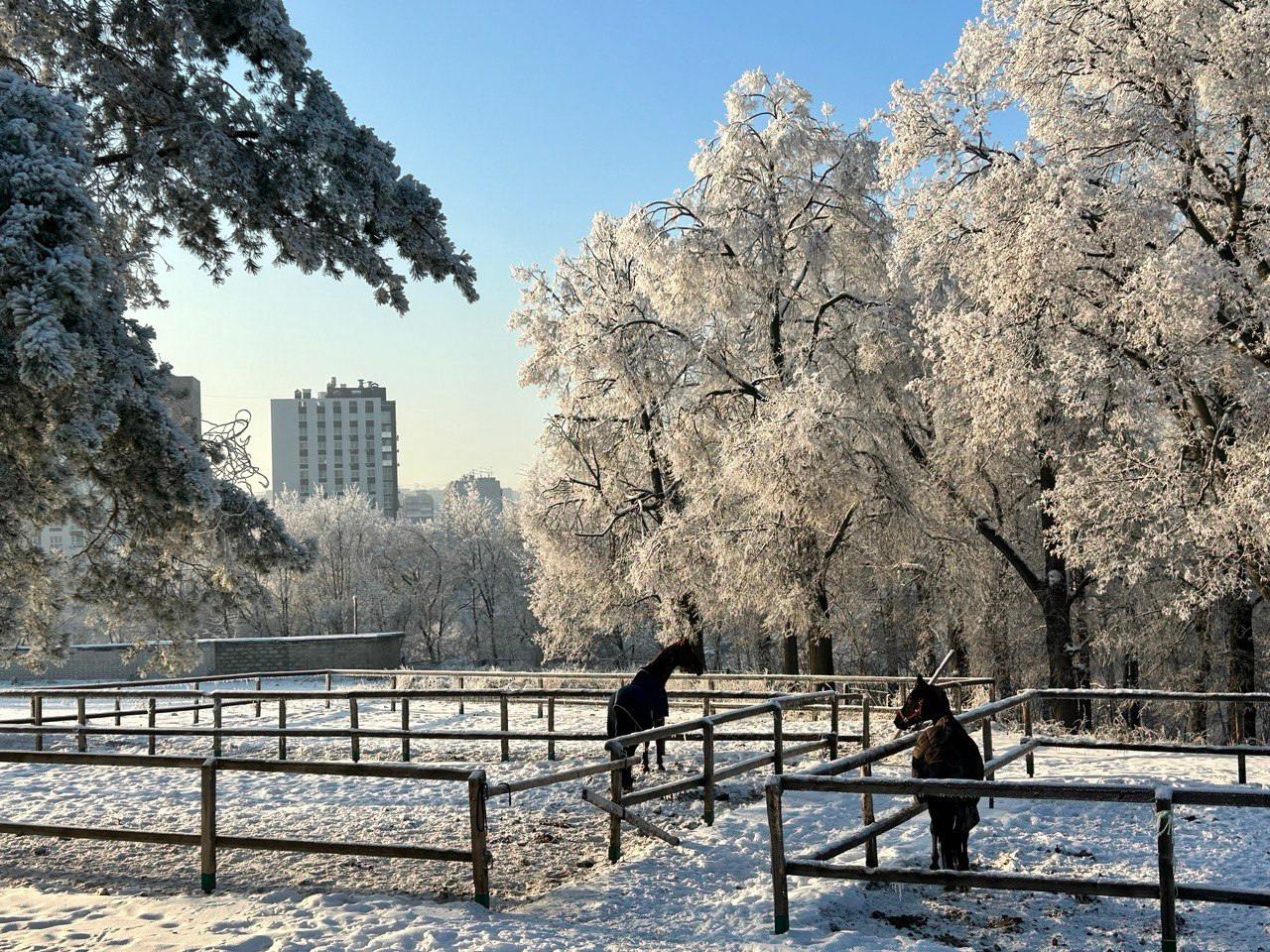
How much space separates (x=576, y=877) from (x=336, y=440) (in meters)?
183

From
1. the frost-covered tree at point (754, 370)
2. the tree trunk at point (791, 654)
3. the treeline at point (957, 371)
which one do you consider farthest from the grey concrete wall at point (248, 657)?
the tree trunk at point (791, 654)

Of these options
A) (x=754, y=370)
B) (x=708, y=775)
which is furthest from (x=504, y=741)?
(x=754, y=370)

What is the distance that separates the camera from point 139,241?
11.8 metres

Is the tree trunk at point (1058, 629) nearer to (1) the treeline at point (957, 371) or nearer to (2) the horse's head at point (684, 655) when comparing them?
(1) the treeline at point (957, 371)

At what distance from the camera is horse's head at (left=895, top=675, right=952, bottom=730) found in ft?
27.9

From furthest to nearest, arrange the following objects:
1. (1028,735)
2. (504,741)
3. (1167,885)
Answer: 1. (504,741)
2. (1028,735)
3. (1167,885)

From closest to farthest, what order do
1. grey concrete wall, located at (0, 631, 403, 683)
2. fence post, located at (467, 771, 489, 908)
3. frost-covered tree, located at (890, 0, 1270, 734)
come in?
fence post, located at (467, 771, 489, 908) → frost-covered tree, located at (890, 0, 1270, 734) → grey concrete wall, located at (0, 631, 403, 683)

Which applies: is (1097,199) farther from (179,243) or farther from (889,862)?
(179,243)

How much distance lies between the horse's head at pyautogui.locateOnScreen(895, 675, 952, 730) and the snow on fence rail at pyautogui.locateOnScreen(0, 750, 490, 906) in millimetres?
3382

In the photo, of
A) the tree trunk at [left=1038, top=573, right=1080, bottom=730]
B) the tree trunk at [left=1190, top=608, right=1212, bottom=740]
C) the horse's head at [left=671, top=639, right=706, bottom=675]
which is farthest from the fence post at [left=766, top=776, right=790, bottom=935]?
the tree trunk at [left=1190, top=608, right=1212, bottom=740]

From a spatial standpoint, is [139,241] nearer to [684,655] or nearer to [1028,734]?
[684,655]

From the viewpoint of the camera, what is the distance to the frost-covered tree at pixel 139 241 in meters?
7.47

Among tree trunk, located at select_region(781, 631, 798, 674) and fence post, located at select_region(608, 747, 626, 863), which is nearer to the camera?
fence post, located at select_region(608, 747, 626, 863)

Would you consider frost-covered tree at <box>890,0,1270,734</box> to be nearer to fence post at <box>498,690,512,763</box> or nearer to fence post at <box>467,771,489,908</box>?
fence post at <box>498,690,512,763</box>
